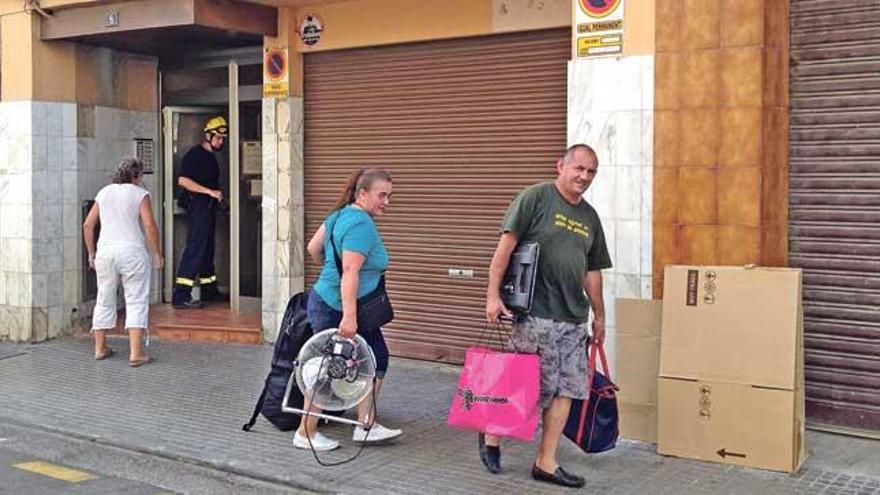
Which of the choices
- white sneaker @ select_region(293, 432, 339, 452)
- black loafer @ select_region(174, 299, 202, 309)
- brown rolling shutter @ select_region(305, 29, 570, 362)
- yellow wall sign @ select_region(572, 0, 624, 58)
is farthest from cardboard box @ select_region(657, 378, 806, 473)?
black loafer @ select_region(174, 299, 202, 309)

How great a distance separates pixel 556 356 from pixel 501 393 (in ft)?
1.19

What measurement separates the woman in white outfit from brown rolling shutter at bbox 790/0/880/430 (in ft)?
17.5

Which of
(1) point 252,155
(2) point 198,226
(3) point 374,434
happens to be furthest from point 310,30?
(3) point 374,434

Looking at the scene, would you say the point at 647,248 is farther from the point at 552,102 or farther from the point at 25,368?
the point at 25,368

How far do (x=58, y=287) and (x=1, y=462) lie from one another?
434 cm

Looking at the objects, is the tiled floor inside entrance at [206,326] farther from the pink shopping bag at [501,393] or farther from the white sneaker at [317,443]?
the pink shopping bag at [501,393]

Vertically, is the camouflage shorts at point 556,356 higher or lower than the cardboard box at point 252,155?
lower

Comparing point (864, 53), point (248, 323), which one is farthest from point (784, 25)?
point (248, 323)

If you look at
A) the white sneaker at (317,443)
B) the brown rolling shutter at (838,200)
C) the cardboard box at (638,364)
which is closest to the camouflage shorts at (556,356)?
the cardboard box at (638,364)

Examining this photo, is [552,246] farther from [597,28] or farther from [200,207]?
[200,207]

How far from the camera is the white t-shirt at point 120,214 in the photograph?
8.85 m

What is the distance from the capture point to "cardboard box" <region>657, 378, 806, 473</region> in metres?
5.72

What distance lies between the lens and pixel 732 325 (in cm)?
586

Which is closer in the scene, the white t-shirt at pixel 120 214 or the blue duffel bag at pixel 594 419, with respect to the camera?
the blue duffel bag at pixel 594 419
